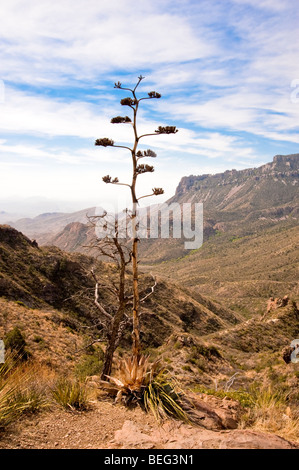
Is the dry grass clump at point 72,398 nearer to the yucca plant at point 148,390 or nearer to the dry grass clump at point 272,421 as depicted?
the yucca plant at point 148,390

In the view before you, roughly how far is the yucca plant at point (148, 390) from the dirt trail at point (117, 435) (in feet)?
0.75

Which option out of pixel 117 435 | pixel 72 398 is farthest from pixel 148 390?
pixel 72 398

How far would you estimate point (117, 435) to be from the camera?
4.23 meters

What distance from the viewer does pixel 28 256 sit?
133ft

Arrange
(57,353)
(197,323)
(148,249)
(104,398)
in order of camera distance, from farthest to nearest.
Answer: (148,249), (197,323), (57,353), (104,398)

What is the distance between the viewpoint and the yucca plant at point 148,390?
4832 mm

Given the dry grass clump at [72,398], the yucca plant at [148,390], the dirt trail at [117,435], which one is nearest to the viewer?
the dirt trail at [117,435]

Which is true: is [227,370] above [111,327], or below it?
below

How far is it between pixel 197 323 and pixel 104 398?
44.5 m

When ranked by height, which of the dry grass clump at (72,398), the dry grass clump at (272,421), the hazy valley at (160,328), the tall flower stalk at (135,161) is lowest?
the hazy valley at (160,328)

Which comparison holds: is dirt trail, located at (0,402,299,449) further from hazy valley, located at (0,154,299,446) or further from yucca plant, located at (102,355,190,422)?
hazy valley, located at (0,154,299,446)

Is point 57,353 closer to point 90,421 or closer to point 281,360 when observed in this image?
point 281,360

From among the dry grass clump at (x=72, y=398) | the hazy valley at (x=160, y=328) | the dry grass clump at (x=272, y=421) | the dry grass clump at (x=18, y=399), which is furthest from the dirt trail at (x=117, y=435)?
the hazy valley at (x=160, y=328)
